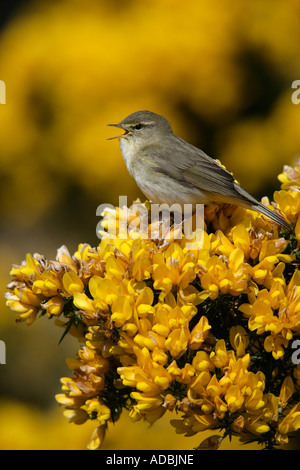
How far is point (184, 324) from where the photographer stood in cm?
223

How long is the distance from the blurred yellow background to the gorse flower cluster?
3284mm

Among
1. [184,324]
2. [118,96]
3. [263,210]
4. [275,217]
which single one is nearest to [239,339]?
[184,324]

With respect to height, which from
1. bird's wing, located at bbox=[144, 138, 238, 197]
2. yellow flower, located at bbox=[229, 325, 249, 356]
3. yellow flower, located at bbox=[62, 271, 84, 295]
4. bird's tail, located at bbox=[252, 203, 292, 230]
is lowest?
yellow flower, located at bbox=[229, 325, 249, 356]

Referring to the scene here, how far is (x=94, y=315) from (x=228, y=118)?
4322 mm

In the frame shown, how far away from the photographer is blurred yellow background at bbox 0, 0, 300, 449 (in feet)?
19.5

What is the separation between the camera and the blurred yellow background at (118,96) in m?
5.94

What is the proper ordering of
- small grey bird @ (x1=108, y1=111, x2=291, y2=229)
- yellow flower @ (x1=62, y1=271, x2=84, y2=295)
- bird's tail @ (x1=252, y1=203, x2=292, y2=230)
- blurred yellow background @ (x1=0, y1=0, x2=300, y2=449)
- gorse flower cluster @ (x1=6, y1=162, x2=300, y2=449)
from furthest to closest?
blurred yellow background @ (x1=0, y1=0, x2=300, y2=449) < small grey bird @ (x1=108, y1=111, x2=291, y2=229) < bird's tail @ (x1=252, y1=203, x2=292, y2=230) < yellow flower @ (x1=62, y1=271, x2=84, y2=295) < gorse flower cluster @ (x1=6, y1=162, x2=300, y2=449)

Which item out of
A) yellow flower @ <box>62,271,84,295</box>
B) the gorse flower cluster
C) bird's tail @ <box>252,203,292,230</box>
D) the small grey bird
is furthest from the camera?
the small grey bird

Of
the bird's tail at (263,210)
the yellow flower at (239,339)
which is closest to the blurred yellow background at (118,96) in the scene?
the bird's tail at (263,210)

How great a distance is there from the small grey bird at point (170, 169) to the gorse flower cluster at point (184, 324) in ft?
1.78

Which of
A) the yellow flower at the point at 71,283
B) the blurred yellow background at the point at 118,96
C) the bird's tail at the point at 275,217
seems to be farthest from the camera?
the blurred yellow background at the point at 118,96

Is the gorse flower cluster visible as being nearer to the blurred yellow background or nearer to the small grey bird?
the small grey bird

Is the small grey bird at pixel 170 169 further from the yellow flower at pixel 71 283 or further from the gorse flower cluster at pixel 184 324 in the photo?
the yellow flower at pixel 71 283

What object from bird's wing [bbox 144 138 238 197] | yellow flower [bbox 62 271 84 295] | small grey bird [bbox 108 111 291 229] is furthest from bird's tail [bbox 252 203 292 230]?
yellow flower [bbox 62 271 84 295]
